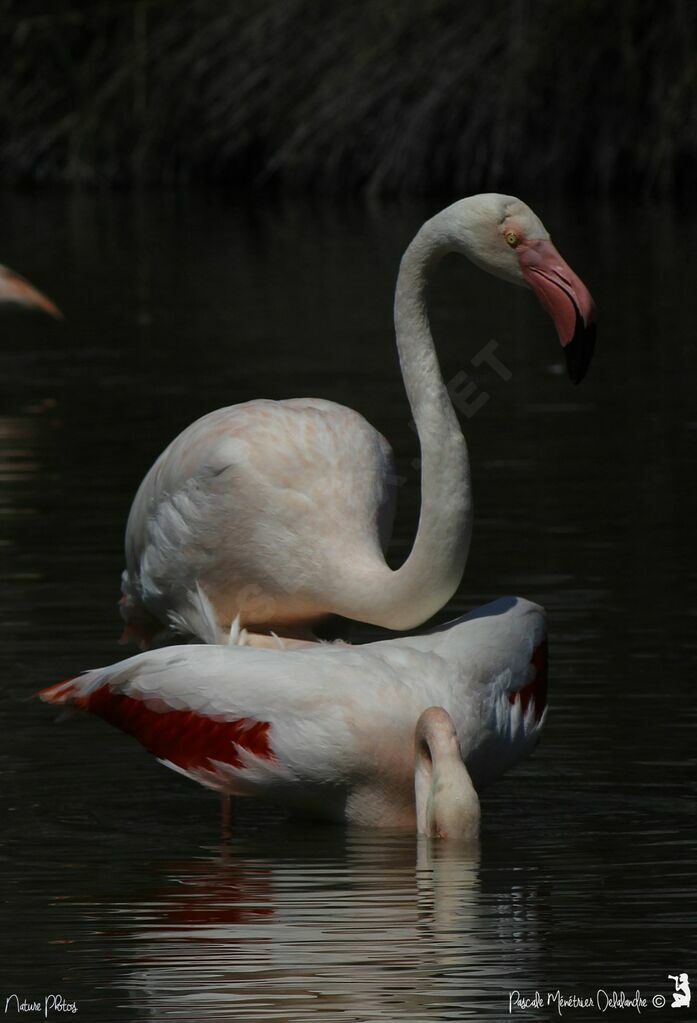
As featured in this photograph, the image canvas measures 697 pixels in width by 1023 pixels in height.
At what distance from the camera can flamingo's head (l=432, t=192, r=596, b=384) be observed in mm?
5984

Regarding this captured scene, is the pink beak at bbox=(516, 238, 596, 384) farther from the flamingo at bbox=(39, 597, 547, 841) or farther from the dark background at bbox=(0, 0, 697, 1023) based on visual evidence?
the dark background at bbox=(0, 0, 697, 1023)

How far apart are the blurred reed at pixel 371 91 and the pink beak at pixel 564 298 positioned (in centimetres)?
1646

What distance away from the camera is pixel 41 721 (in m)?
6.84

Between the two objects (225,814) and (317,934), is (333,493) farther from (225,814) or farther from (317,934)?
(317,934)

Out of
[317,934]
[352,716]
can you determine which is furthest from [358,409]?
[317,934]

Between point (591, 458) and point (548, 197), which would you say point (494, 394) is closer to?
point (591, 458)

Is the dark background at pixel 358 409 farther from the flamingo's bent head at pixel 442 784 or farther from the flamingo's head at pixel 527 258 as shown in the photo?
the flamingo's head at pixel 527 258

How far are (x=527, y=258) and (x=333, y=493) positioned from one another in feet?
2.77

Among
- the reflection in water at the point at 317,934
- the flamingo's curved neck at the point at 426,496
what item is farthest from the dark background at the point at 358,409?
the flamingo's curved neck at the point at 426,496

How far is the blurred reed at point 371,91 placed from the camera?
2350 cm

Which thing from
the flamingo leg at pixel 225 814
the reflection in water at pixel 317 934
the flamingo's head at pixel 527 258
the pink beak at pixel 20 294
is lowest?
the reflection in water at pixel 317 934

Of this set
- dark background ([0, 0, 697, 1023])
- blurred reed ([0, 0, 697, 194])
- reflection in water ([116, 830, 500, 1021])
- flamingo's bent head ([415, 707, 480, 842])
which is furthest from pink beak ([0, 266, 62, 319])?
blurred reed ([0, 0, 697, 194])

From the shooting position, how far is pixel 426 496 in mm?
6172

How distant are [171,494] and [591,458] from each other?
163 inches
